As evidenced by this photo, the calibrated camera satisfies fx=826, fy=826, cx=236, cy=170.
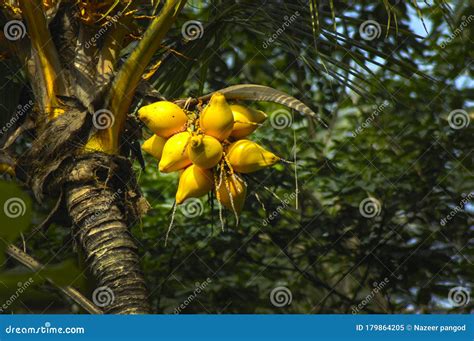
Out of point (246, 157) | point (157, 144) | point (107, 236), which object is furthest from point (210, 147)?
point (107, 236)

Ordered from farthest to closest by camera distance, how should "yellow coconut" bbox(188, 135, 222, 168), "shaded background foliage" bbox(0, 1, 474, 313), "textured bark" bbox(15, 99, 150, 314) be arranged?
"shaded background foliage" bbox(0, 1, 474, 313)
"textured bark" bbox(15, 99, 150, 314)
"yellow coconut" bbox(188, 135, 222, 168)

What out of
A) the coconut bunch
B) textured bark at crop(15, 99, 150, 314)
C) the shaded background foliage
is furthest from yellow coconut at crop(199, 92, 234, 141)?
the shaded background foliage

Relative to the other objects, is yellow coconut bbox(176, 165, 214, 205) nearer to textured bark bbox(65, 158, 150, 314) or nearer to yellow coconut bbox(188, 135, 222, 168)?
yellow coconut bbox(188, 135, 222, 168)

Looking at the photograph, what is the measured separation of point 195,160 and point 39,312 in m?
1.15

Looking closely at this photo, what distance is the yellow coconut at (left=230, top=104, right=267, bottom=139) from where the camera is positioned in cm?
262

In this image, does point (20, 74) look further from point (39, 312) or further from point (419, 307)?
point (419, 307)

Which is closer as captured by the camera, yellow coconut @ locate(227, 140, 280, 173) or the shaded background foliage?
yellow coconut @ locate(227, 140, 280, 173)

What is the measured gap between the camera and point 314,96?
239 inches

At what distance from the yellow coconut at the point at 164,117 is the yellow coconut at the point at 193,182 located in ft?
0.46

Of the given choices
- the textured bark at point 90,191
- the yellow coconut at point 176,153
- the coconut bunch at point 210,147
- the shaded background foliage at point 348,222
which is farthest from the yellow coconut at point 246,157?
the shaded background foliage at point 348,222

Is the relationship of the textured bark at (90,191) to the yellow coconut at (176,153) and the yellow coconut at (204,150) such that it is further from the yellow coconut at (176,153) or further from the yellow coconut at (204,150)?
the yellow coconut at (204,150)

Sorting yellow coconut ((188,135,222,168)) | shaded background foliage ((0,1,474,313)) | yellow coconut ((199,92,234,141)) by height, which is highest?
yellow coconut ((199,92,234,141))

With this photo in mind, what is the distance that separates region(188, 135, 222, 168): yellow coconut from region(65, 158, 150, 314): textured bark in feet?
1.19

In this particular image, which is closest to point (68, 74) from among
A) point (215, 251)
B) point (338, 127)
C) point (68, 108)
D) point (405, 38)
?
point (68, 108)
